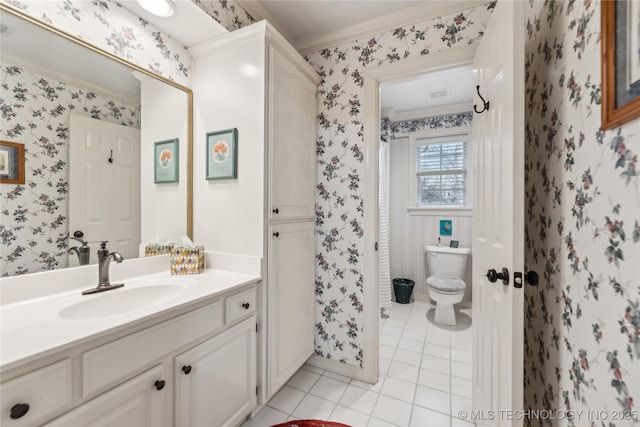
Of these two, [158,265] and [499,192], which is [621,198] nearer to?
[499,192]

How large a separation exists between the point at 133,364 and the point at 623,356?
1.39m

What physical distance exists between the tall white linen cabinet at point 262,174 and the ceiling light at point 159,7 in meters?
0.26

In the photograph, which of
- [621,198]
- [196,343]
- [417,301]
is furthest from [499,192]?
[417,301]

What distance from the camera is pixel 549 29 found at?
0.98m

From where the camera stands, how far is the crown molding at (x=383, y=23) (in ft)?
5.24

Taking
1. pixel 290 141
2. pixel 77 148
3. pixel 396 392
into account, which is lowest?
pixel 396 392

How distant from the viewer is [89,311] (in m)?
1.06

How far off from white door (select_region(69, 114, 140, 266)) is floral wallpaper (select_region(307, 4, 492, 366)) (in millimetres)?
1184

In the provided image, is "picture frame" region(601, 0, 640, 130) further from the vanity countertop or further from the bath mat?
the bath mat

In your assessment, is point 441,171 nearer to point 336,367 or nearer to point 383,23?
point 383,23

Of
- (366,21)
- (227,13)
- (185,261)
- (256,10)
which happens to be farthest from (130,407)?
(366,21)

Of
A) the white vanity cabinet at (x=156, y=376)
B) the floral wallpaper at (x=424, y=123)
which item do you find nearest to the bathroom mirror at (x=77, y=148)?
the white vanity cabinet at (x=156, y=376)

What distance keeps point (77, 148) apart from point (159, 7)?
0.81 metres

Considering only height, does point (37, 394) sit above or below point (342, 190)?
below
